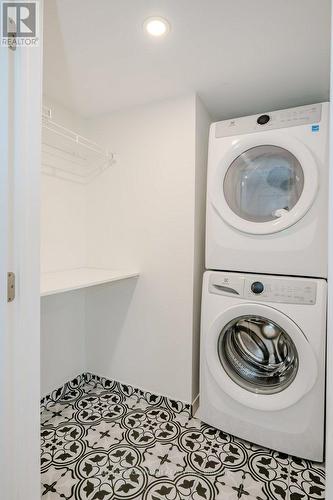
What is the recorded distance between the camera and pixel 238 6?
43.8 inches

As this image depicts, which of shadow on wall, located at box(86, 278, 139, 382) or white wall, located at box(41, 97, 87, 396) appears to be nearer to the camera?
white wall, located at box(41, 97, 87, 396)

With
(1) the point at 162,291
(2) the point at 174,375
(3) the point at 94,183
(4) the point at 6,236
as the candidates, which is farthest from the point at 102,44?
(2) the point at 174,375

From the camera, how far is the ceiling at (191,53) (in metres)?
1.13

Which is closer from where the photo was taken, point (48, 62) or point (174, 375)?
point (48, 62)

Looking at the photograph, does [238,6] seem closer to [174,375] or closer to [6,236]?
[6,236]

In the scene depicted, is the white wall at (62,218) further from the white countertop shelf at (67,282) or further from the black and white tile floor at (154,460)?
the black and white tile floor at (154,460)

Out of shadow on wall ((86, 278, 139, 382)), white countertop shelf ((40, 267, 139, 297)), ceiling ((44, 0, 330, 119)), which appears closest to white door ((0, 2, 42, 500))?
white countertop shelf ((40, 267, 139, 297))

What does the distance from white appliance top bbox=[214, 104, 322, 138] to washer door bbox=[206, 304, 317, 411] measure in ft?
3.28

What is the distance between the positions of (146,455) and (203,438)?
352 millimetres

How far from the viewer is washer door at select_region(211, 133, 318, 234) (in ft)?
4.69
